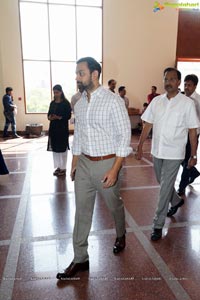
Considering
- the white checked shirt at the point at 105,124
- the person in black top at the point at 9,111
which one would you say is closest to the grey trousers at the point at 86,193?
the white checked shirt at the point at 105,124

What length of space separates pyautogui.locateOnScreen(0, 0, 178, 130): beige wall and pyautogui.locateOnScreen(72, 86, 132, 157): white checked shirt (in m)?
8.09

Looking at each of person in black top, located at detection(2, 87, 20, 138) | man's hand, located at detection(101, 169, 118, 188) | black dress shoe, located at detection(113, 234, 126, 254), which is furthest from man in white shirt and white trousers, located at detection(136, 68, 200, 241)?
person in black top, located at detection(2, 87, 20, 138)

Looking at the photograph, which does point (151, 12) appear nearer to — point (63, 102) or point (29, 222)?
point (63, 102)

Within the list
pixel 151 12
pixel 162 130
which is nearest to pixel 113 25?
pixel 151 12

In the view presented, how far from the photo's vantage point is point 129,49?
9.65m

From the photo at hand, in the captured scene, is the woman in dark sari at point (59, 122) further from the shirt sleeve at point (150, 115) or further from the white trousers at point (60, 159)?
the shirt sleeve at point (150, 115)

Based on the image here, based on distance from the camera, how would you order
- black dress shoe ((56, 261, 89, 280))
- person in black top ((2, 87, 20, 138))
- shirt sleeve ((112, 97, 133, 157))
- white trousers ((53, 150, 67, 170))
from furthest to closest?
person in black top ((2, 87, 20, 138)), white trousers ((53, 150, 67, 170)), black dress shoe ((56, 261, 89, 280)), shirt sleeve ((112, 97, 133, 157))

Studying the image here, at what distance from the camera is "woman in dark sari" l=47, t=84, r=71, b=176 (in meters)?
4.33

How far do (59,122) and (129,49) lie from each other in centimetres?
647

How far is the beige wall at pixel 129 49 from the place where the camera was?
8.98 meters

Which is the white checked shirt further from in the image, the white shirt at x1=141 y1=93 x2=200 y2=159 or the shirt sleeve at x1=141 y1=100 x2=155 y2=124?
the shirt sleeve at x1=141 y1=100 x2=155 y2=124

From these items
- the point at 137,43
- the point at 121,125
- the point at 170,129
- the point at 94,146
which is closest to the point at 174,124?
the point at 170,129

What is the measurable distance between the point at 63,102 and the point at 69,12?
6298 millimetres

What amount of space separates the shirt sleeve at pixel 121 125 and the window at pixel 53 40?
327 inches
